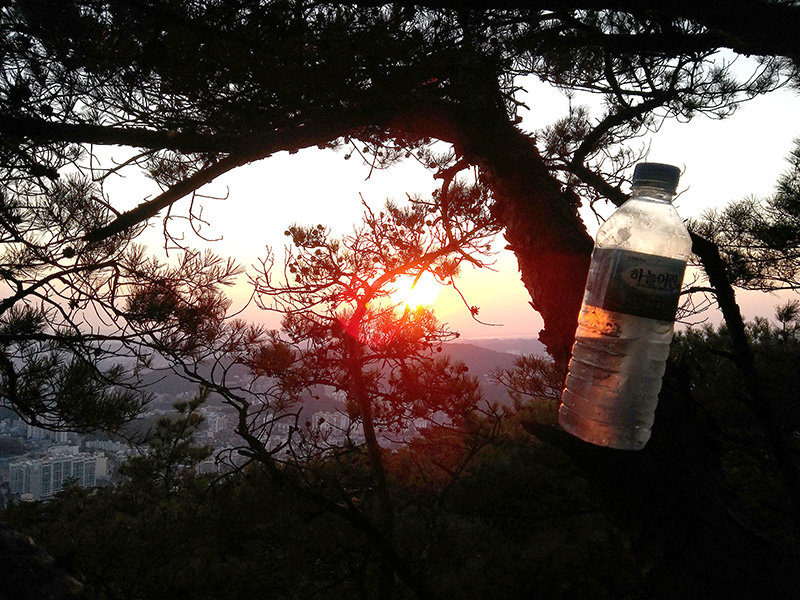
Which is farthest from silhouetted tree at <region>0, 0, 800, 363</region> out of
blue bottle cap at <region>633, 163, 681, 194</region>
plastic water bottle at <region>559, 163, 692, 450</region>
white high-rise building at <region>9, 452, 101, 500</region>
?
white high-rise building at <region>9, 452, 101, 500</region>

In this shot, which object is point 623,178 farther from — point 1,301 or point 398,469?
point 1,301

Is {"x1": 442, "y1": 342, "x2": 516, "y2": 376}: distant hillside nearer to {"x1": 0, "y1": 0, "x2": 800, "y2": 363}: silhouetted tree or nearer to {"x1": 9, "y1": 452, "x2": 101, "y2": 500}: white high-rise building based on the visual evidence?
{"x1": 0, "y1": 0, "x2": 800, "y2": 363}: silhouetted tree

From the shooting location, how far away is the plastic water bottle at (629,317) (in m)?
0.89

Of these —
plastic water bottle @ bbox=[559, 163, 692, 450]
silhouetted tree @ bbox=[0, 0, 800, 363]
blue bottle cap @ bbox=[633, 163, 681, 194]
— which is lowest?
plastic water bottle @ bbox=[559, 163, 692, 450]

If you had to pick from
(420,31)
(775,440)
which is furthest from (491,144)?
(775,440)

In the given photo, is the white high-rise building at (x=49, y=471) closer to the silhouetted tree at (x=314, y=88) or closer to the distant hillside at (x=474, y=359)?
the distant hillside at (x=474, y=359)

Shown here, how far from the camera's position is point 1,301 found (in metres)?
1.81

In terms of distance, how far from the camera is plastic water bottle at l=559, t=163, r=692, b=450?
89 centimetres

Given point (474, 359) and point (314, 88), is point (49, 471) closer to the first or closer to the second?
point (474, 359)

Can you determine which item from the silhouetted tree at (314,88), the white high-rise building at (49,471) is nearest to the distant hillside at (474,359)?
the silhouetted tree at (314,88)

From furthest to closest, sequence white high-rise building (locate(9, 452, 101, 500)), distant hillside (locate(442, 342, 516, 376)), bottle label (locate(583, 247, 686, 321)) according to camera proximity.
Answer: white high-rise building (locate(9, 452, 101, 500)) < distant hillside (locate(442, 342, 516, 376)) < bottle label (locate(583, 247, 686, 321))

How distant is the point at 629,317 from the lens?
118 cm

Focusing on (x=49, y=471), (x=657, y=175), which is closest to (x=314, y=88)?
(x=657, y=175)

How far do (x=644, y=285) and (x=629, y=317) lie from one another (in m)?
0.33
